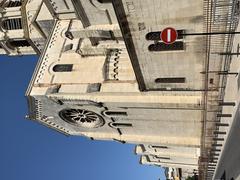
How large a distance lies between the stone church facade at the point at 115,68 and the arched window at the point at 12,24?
0.28 ft

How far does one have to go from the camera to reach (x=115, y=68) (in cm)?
2788

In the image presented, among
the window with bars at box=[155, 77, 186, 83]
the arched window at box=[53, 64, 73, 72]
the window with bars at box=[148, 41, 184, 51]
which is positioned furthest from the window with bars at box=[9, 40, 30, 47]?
the window with bars at box=[148, 41, 184, 51]

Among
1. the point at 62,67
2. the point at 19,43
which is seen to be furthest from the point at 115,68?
the point at 19,43

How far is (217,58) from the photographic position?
22.8 m

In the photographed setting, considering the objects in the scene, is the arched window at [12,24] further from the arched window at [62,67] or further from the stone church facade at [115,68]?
the arched window at [62,67]

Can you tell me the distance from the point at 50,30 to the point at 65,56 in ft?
12.0

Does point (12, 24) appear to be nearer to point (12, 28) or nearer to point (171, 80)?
point (12, 28)

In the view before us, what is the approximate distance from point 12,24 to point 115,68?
11.5 metres

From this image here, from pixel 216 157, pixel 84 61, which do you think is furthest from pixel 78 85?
pixel 216 157

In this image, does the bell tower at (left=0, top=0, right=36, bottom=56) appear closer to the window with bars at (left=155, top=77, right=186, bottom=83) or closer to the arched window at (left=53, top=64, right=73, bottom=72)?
the arched window at (left=53, top=64, right=73, bottom=72)

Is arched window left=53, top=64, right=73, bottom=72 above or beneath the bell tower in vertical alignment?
beneath

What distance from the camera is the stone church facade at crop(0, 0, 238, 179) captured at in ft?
75.4

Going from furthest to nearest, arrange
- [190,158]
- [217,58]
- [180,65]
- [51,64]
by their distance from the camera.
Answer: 1. [190,158]
2. [51,64]
3. [180,65]
4. [217,58]

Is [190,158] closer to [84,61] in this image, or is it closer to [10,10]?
[84,61]
